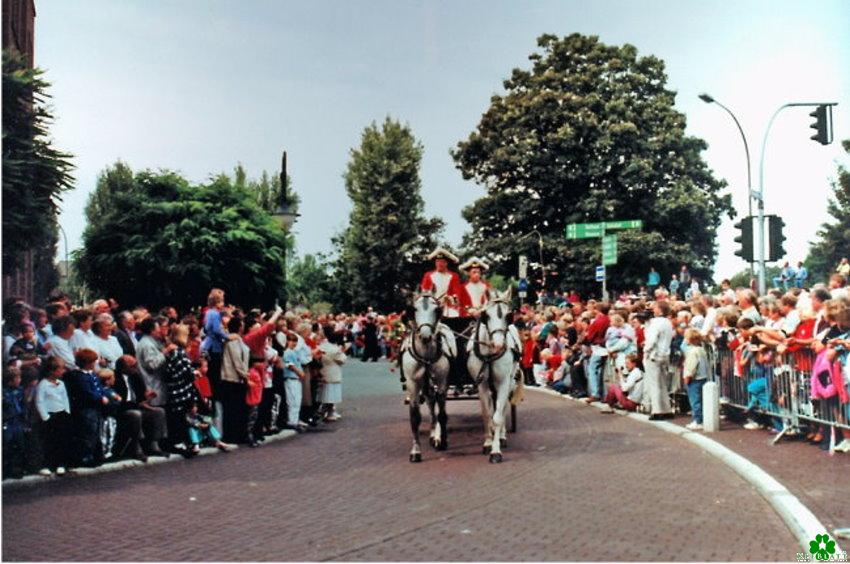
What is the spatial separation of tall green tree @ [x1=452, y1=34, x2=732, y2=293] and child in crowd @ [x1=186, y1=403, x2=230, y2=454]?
515 centimetres

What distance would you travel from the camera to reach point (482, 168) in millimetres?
15117

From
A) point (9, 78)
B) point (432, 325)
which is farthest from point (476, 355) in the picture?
point (9, 78)

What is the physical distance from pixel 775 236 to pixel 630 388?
3.87m

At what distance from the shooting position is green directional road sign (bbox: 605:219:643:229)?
19875mm

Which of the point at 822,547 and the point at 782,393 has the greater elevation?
the point at 782,393

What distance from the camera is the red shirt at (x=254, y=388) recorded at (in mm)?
14000

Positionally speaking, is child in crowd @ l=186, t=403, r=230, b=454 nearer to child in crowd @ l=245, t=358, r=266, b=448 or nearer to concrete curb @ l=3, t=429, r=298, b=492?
concrete curb @ l=3, t=429, r=298, b=492

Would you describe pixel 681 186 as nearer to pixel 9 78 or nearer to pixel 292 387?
pixel 292 387

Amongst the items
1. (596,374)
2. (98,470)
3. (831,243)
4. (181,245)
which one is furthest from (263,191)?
(831,243)

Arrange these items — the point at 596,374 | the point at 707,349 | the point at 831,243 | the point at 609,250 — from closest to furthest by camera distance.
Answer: the point at 707,349
the point at 596,374
the point at 609,250
the point at 831,243

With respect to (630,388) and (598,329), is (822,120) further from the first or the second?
(598,329)

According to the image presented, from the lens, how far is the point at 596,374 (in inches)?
795

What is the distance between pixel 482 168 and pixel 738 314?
468 centimetres

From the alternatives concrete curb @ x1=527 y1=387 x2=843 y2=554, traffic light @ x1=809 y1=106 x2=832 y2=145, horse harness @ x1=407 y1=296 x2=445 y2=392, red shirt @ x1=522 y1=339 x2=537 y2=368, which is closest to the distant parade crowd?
horse harness @ x1=407 y1=296 x2=445 y2=392
